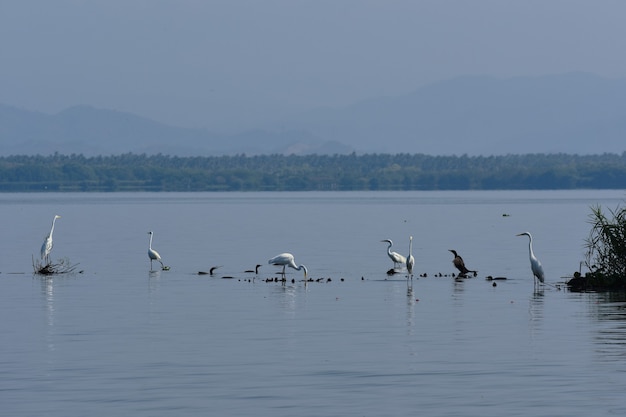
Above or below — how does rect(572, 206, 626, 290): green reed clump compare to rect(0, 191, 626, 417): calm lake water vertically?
above

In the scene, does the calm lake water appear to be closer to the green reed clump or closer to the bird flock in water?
the bird flock in water

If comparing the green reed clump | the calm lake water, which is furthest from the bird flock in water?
the green reed clump

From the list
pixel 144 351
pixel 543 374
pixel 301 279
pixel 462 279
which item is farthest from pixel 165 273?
pixel 543 374

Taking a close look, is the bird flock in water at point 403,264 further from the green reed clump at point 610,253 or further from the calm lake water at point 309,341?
the green reed clump at point 610,253

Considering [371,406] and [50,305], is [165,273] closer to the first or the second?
[50,305]

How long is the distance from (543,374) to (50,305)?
15089mm

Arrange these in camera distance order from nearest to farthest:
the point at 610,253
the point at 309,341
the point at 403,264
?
the point at 309,341
the point at 610,253
the point at 403,264

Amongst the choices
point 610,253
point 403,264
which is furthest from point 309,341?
point 403,264

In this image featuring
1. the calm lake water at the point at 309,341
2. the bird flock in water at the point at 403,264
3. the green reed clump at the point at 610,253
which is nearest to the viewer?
the calm lake water at the point at 309,341

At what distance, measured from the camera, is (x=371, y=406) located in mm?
18125

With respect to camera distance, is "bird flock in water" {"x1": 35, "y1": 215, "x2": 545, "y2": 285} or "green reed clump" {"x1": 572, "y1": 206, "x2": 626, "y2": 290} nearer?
"green reed clump" {"x1": 572, "y1": 206, "x2": 626, "y2": 290}

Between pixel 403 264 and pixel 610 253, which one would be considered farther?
pixel 403 264

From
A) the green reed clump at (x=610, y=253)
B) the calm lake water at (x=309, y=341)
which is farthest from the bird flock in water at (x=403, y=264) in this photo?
the green reed clump at (x=610, y=253)

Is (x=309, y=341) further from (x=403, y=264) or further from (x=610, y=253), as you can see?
(x=403, y=264)
